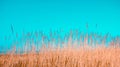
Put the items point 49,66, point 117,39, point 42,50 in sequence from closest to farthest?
point 49,66, point 42,50, point 117,39

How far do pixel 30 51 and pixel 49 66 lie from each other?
2.93 m

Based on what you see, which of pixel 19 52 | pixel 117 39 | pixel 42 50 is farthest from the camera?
pixel 117 39

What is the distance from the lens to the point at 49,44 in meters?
6.57

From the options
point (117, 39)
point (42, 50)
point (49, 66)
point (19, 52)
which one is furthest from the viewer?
point (117, 39)

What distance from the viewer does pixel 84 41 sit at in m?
6.88

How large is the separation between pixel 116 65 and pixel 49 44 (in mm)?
2966

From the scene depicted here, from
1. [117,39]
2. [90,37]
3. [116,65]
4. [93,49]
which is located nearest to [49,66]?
[116,65]

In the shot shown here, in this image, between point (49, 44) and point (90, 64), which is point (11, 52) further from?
point (90, 64)

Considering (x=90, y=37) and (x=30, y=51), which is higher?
(x=90, y=37)

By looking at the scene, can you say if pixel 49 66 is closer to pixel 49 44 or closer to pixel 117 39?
pixel 49 44

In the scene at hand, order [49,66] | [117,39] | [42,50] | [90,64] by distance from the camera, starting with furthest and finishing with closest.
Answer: [117,39], [42,50], [90,64], [49,66]

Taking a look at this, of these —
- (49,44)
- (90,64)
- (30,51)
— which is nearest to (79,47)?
(49,44)

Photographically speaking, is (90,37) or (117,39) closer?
(90,37)

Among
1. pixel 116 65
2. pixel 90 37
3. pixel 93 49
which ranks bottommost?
pixel 116 65
